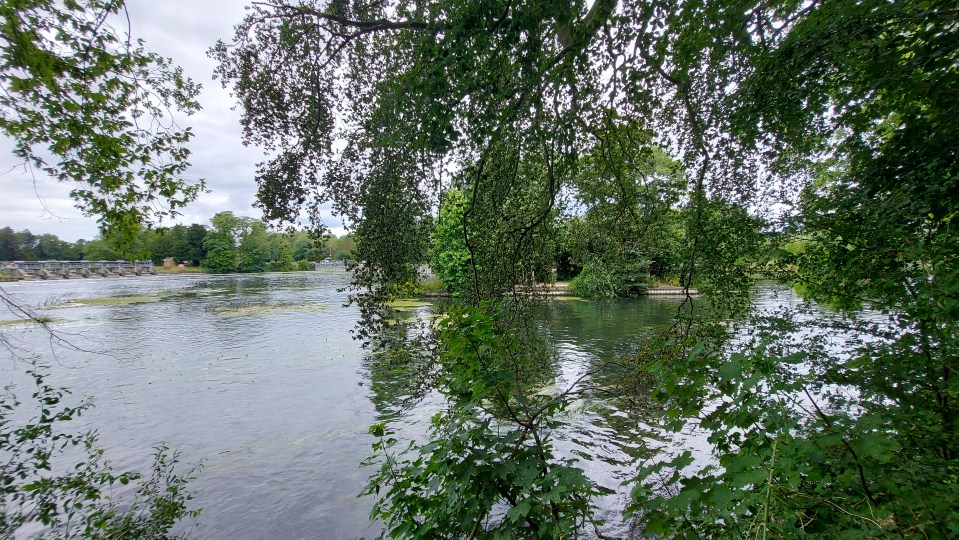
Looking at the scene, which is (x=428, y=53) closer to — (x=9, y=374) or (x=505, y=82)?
(x=505, y=82)

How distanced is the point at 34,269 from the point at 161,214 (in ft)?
228

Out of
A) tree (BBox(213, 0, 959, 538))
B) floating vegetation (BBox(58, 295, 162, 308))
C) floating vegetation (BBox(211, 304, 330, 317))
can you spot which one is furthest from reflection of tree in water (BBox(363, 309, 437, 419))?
floating vegetation (BBox(58, 295, 162, 308))

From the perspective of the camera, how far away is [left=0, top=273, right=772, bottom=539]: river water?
6023mm

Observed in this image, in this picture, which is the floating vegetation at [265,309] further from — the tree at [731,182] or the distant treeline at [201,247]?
the distant treeline at [201,247]

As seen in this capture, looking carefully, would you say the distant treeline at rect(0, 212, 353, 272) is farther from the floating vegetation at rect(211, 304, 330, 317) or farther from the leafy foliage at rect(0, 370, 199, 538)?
the leafy foliage at rect(0, 370, 199, 538)

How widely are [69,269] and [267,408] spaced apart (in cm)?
6716

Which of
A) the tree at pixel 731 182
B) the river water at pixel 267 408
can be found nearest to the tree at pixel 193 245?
the river water at pixel 267 408

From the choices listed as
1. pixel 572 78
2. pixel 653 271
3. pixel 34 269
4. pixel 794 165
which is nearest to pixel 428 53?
pixel 572 78

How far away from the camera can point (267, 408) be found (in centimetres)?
972

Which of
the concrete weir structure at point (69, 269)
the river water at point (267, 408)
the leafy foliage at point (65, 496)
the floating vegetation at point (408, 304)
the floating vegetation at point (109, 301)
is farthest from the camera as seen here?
the concrete weir structure at point (69, 269)

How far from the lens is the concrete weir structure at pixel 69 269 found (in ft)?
159

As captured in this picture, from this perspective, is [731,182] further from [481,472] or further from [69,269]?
[69,269]

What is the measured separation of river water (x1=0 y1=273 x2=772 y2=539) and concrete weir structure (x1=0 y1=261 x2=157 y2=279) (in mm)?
36817

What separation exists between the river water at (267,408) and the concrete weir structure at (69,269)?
36817 millimetres
